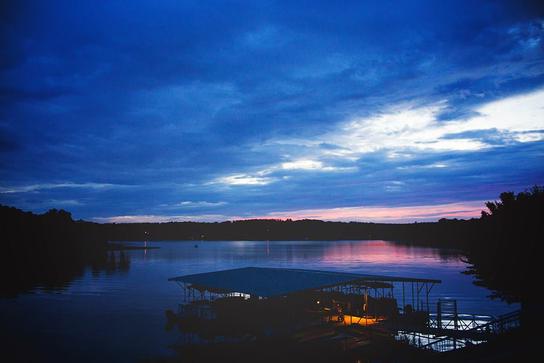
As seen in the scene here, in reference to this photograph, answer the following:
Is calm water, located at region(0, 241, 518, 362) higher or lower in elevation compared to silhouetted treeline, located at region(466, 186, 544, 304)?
lower

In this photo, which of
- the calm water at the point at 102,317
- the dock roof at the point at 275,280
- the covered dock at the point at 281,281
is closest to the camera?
the covered dock at the point at 281,281

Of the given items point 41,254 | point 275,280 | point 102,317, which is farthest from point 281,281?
point 41,254

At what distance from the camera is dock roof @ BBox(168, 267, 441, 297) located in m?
32.0

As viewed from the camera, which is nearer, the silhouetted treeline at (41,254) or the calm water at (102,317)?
the calm water at (102,317)

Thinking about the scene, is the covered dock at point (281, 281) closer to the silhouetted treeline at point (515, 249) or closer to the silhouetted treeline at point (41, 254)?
the silhouetted treeline at point (515, 249)

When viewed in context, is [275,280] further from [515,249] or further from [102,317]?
[102,317]

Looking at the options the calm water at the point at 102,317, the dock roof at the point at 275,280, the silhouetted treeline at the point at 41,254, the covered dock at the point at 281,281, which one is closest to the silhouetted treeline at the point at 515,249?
the covered dock at the point at 281,281

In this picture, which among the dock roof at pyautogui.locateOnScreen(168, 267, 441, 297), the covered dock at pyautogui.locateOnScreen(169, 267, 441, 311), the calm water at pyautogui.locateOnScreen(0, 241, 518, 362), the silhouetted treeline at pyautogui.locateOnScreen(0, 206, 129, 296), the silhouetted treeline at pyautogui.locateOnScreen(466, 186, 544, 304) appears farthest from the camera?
the silhouetted treeline at pyautogui.locateOnScreen(0, 206, 129, 296)

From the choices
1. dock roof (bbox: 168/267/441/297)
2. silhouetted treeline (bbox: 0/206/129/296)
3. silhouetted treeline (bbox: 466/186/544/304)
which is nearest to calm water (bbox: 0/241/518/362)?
dock roof (bbox: 168/267/441/297)

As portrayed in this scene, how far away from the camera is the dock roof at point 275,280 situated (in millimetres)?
32031

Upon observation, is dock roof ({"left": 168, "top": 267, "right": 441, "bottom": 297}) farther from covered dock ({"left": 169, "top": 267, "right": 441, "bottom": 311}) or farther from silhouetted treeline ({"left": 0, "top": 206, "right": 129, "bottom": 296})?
silhouetted treeline ({"left": 0, "top": 206, "right": 129, "bottom": 296})

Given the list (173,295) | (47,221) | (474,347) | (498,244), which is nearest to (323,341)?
(474,347)

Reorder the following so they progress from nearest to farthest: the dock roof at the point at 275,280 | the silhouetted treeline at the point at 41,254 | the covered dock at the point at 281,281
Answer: the covered dock at the point at 281,281 < the dock roof at the point at 275,280 < the silhouetted treeline at the point at 41,254

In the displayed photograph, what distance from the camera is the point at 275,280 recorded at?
35594 millimetres
